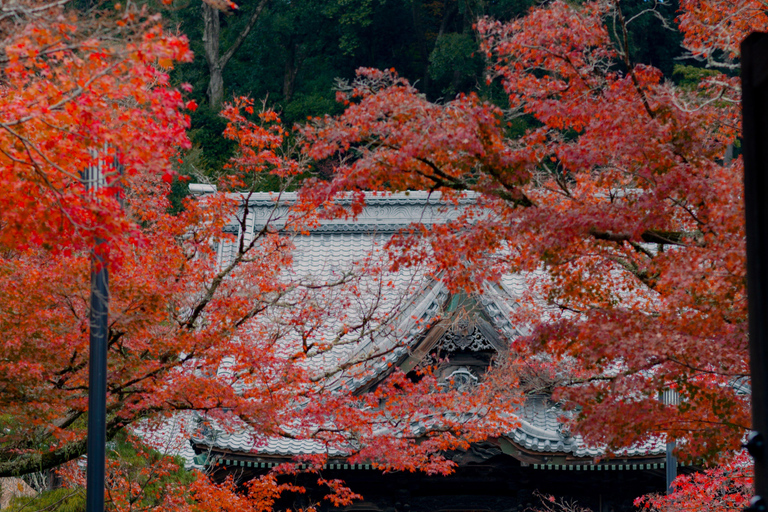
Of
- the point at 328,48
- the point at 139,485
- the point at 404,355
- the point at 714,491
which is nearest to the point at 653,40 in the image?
the point at 328,48

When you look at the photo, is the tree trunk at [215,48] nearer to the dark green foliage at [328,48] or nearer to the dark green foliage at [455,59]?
the dark green foliage at [328,48]

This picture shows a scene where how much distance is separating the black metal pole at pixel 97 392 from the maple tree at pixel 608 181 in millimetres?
1529

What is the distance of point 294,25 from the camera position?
28328 mm

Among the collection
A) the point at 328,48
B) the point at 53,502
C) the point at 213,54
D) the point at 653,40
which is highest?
the point at 653,40

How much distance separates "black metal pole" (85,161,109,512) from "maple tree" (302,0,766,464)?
5.02 feet

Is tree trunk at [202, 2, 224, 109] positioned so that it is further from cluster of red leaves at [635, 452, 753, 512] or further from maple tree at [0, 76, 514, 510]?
cluster of red leaves at [635, 452, 753, 512]

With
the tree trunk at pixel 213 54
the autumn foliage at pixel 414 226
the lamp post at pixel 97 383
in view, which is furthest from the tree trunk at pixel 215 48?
the lamp post at pixel 97 383

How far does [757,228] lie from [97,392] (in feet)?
12.3

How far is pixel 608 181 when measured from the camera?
5.97 m

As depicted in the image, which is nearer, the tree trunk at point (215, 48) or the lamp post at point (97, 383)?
the lamp post at point (97, 383)

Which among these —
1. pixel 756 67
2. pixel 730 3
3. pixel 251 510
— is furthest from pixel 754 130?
pixel 251 510

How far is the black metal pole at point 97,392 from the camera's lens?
14.1ft

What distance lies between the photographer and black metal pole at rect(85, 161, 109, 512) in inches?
169

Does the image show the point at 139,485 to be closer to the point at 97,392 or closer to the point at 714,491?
the point at 97,392
